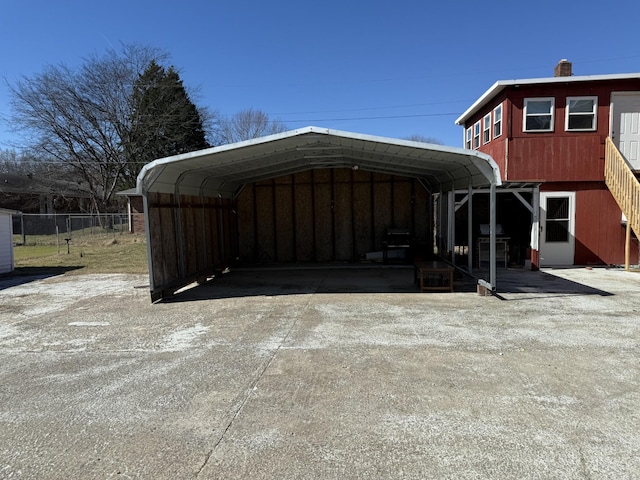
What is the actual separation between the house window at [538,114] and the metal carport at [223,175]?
112 inches

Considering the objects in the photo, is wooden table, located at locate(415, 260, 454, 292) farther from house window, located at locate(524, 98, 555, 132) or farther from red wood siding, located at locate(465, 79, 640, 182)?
house window, located at locate(524, 98, 555, 132)

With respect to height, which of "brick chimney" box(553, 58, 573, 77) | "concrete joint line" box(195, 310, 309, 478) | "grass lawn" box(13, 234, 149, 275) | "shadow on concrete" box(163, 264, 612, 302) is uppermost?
"brick chimney" box(553, 58, 573, 77)

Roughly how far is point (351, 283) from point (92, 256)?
12.3 meters

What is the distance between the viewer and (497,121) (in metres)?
12.2

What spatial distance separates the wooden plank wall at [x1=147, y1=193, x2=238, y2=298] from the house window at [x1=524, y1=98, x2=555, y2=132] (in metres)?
8.85

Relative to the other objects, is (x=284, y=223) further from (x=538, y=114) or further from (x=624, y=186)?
(x=624, y=186)

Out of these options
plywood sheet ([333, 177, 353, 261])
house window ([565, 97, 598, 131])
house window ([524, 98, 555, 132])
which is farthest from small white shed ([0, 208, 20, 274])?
house window ([565, 97, 598, 131])

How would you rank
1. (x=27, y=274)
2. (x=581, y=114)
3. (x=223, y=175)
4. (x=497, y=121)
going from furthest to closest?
(x=27, y=274), (x=497, y=121), (x=581, y=114), (x=223, y=175)

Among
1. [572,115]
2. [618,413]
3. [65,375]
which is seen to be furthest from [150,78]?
[618,413]

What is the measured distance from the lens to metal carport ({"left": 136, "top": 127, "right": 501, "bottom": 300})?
7281 millimetres

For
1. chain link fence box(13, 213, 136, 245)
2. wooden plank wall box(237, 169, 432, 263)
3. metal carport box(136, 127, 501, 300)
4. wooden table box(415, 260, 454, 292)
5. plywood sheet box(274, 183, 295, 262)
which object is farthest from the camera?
chain link fence box(13, 213, 136, 245)

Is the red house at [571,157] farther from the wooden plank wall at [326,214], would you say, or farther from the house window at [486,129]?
the wooden plank wall at [326,214]

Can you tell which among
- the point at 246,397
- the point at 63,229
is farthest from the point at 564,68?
the point at 63,229

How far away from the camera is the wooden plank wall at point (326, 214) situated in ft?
44.9
